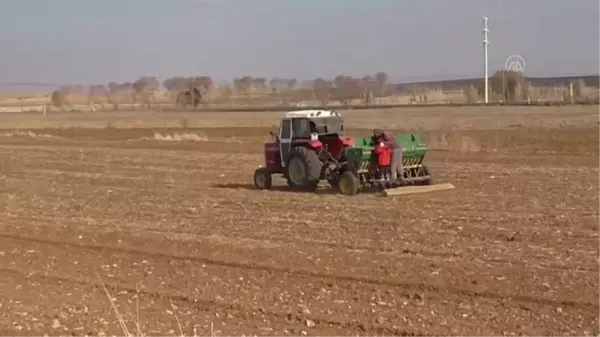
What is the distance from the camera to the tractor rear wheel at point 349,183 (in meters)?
21.9

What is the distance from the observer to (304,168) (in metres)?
23.0

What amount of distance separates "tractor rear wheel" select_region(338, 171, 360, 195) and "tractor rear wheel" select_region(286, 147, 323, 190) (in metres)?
0.79

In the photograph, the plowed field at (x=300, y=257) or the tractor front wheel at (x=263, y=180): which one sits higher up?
the tractor front wheel at (x=263, y=180)

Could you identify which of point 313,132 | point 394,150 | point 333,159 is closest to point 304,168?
point 333,159

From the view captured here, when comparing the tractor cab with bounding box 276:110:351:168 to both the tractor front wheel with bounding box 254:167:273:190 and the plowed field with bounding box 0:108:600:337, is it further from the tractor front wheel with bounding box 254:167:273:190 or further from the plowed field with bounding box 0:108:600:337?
the plowed field with bounding box 0:108:600:337

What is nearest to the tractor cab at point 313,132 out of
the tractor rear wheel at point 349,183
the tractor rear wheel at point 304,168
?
the tractor rear wheel at point 304,168

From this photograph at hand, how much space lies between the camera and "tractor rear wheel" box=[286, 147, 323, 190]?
75.1 feet

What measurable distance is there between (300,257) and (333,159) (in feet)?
28.3

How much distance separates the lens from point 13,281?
13.6m

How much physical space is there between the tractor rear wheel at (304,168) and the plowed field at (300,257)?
40 cm

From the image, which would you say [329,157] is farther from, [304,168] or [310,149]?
[304,168]

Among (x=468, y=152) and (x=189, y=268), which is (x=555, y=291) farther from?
(x=468, y=152)

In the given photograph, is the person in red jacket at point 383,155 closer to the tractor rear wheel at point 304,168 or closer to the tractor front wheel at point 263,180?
the tractor rear wheel at point 304,168

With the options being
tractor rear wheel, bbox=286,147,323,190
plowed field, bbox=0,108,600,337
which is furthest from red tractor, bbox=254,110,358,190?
plowed field, bbox=0,108,600,337
